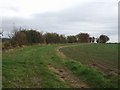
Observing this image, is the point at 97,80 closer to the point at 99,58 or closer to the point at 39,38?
the point at 99,58

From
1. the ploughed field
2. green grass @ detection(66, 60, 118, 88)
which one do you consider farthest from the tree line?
green grass @ detection(66, 60, 118, 88)

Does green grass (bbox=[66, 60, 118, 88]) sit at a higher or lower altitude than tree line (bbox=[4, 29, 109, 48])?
lower

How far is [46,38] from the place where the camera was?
119 m

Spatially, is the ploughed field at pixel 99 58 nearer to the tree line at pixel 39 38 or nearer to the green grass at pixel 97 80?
the green grass at pixel 97 80

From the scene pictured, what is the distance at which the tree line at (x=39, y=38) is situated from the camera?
75.1 meters

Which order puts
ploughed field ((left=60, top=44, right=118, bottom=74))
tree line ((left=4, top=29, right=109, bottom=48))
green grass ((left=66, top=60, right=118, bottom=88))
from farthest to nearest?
tree line ((left=4, top=29, right=109, bottom=48)) → ploughed field ((left=60, top=44, right=118, bottom=74)) → green grass ((left=66, top=60, right=118, bottom=88))

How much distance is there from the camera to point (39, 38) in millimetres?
102625

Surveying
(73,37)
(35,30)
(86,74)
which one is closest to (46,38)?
(35,30)

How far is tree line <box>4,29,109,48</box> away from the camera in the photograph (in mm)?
75137

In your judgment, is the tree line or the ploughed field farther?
the tree line

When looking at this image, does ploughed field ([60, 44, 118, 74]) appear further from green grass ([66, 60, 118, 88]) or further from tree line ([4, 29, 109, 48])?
tree line ([4, 29, 109, 48])

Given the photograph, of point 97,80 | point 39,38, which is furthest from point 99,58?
point 39,38

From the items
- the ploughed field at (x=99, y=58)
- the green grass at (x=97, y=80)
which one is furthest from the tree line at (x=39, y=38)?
the green grass at (x=97, y=80)

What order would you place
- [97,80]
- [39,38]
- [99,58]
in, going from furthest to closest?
1. [39,38]
2. [99,58]
3. [97,80]
